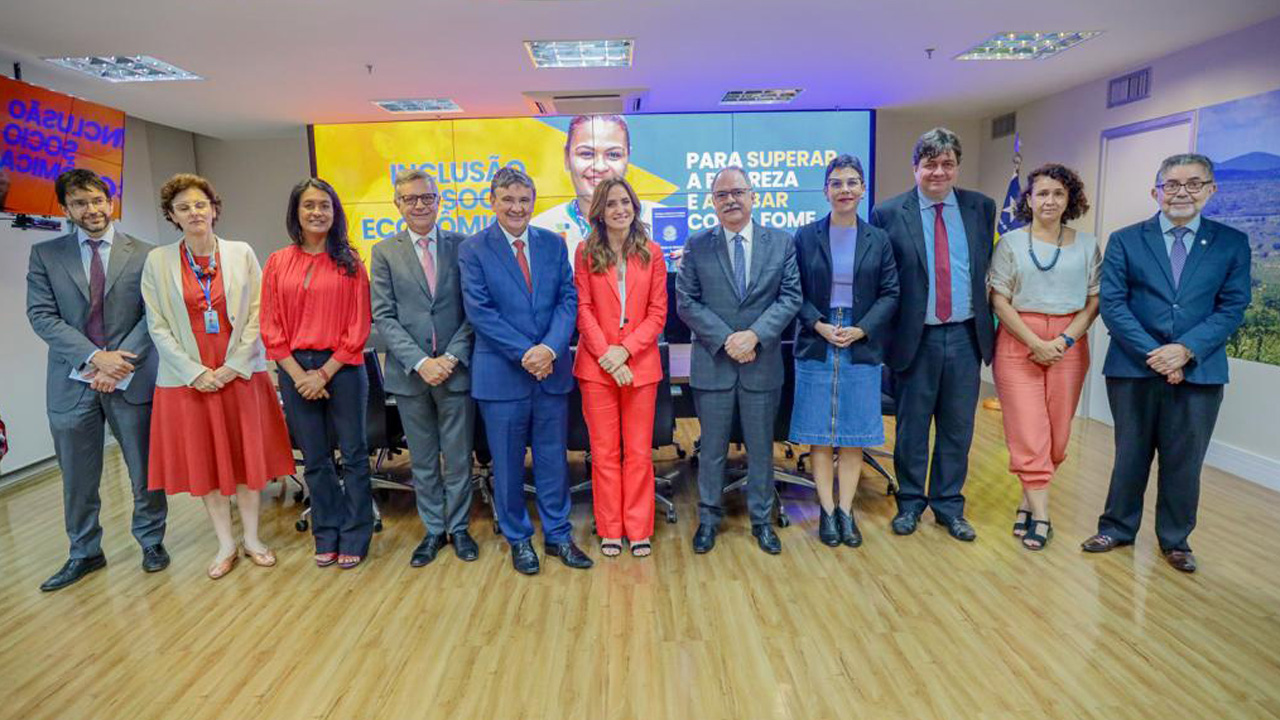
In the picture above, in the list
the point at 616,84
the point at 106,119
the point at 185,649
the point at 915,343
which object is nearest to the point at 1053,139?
the point at 616,84

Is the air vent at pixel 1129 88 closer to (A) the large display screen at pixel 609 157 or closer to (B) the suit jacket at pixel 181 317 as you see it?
(A) the large display screen at pixel 609 157


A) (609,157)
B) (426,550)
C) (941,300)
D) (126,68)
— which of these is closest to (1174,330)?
(941,300)

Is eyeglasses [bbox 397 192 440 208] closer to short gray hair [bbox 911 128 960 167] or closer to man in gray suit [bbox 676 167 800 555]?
man in gray suit [bbox 676 167 800 555]

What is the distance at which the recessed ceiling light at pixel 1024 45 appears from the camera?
463 cm

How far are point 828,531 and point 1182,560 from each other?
1.45m

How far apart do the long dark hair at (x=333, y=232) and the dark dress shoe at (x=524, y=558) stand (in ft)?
4.66


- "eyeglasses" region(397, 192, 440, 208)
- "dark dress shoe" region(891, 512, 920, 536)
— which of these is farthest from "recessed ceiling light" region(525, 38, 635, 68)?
"dark dress shoe" region(891, 512, 920, 536)

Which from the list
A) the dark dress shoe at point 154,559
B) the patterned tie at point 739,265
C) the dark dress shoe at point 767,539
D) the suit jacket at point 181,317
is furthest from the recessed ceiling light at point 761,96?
the dark dress shoe at point 154,559

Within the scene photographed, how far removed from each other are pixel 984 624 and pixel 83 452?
3.82 m

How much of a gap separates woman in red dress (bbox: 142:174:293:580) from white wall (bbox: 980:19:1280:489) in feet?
18.2

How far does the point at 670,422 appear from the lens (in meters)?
3.64

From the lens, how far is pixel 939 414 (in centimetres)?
333

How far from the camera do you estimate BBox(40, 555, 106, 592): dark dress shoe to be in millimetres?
3076

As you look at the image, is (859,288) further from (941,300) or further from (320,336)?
(320,336)
